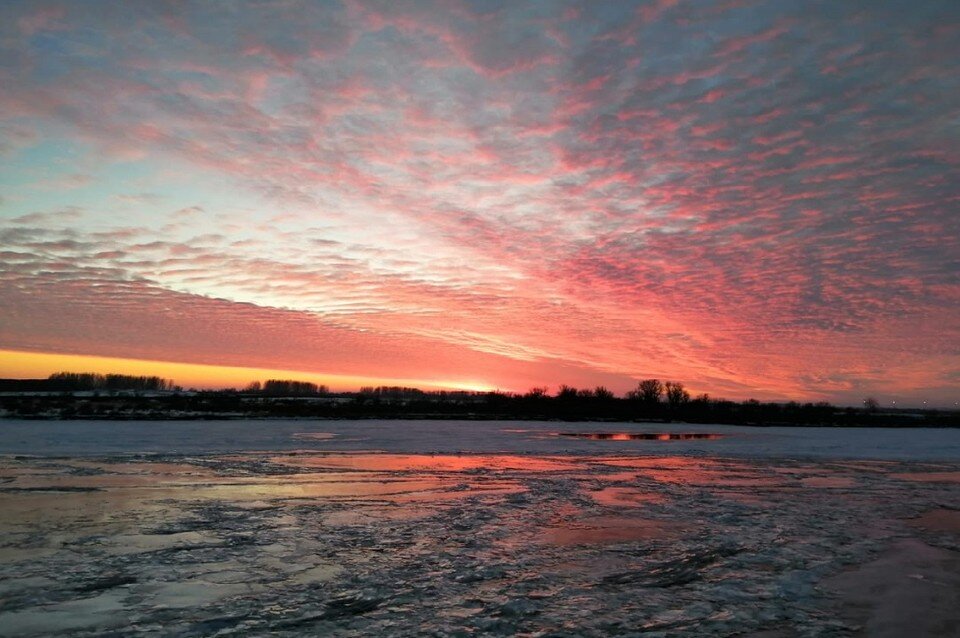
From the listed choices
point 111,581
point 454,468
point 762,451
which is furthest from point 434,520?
point 762,451

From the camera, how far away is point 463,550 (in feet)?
24.2

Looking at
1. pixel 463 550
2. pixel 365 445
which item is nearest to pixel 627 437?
pixel 365 445

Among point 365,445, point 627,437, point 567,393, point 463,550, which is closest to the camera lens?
point 463,550

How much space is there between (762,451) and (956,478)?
685cm

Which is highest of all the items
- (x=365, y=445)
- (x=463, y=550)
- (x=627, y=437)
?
(x=627, y=437)

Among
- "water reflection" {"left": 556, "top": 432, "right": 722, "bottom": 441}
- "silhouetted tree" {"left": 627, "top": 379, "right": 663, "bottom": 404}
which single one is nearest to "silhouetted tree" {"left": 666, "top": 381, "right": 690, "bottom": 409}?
"silhouetted tree" {"left": 627, "top": 379, "right": 663, "bottom": 404}

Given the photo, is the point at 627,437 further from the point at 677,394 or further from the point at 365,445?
the point at 677,394

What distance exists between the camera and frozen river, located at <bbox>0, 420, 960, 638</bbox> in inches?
205

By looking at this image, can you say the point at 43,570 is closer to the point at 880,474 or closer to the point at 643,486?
the point at 643,486

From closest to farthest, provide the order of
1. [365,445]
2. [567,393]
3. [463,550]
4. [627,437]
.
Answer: [463,550] → [365,445] → [627,437] → [567,393]

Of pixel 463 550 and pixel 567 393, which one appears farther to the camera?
pixel 567 393

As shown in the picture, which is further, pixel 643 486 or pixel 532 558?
pixel 643 486

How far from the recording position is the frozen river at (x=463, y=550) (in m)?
5.21

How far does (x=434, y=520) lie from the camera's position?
8.99 metres
